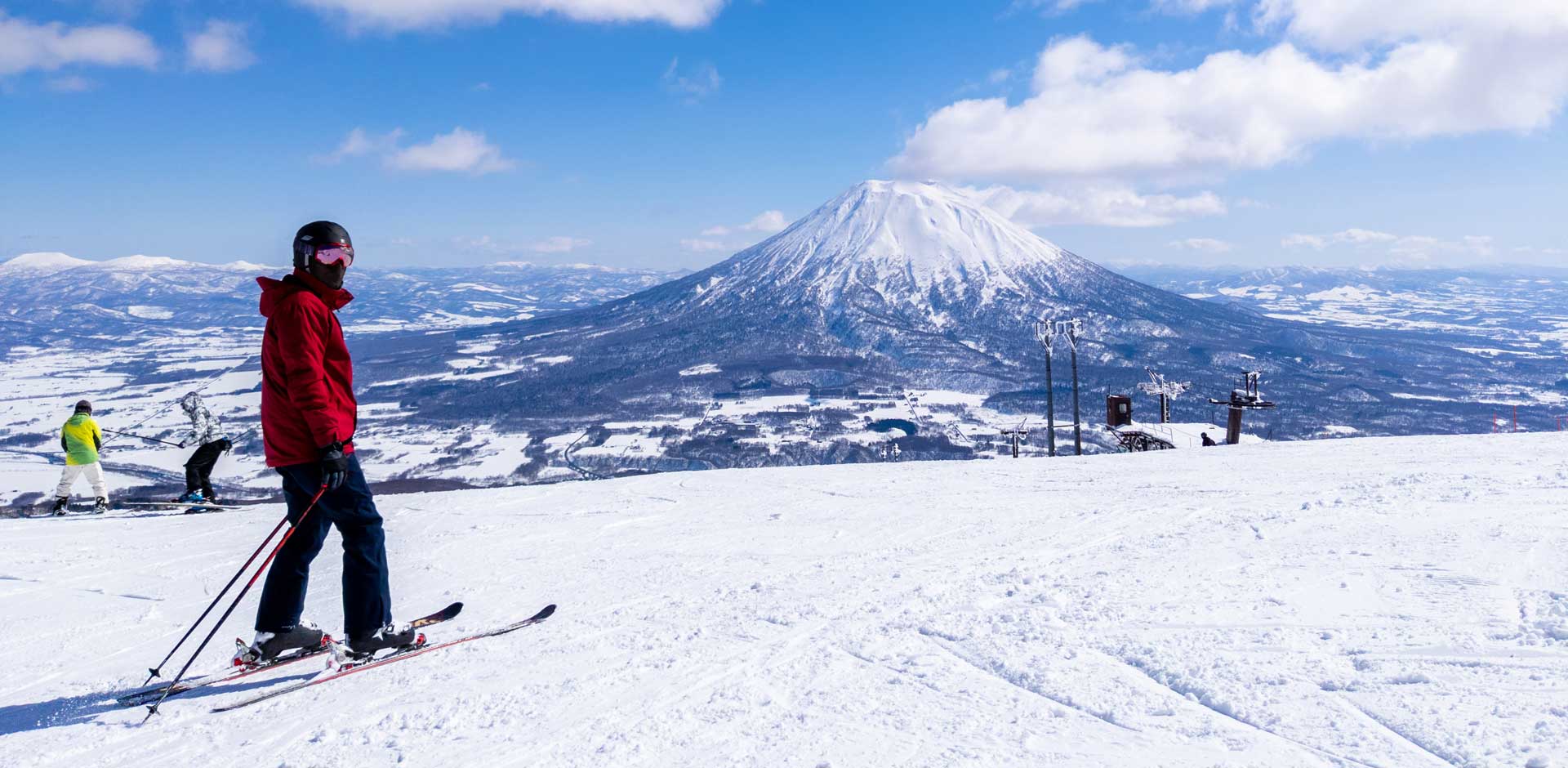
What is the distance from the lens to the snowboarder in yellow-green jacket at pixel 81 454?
1136cm

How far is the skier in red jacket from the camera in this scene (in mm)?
3861

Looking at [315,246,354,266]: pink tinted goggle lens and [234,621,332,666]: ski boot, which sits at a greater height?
[315,246,354,266]: pink tinted goggle lens

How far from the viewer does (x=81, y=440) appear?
11367 millimetres

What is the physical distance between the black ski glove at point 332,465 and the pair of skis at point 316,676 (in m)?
0.93

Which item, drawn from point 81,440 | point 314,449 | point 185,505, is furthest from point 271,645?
point 185,505

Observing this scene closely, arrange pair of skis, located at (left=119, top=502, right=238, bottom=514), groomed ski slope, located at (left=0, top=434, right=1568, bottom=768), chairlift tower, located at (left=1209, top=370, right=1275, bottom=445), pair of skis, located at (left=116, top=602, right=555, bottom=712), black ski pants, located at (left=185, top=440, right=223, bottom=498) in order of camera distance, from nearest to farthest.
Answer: groomed ski slope, located at (left=0, top=434, right=1568, bottom=768)
pair of skis, located at (left=116, top=602, right=555, bottom=712)
pair of skis, located at (left=119, top=502, right=238, bottom=514)
black ski pants, located at (left=185, top=440, right=223, bottom=498)
chairlift tower, located at (left=1209, top=370, right=1275, bottom=445)

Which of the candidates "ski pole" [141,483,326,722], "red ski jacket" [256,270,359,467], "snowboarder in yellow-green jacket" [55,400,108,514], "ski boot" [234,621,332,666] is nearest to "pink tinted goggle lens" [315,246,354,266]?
"red ski jacket" [256,270,359,467]

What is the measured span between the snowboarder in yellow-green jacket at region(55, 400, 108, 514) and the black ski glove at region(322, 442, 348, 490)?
1026 centimetres

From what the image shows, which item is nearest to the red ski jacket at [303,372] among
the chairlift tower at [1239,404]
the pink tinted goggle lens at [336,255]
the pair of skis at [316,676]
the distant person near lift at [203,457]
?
the pink tinted goggle lens at [336,255]

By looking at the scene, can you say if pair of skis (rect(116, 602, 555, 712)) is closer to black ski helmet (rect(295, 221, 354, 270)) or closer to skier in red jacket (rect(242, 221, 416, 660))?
skier in red jacket (rect(242, 221, 416, 660))

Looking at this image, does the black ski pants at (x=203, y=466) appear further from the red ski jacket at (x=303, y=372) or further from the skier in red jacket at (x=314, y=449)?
the red ski jacket at (x=303, y=372)

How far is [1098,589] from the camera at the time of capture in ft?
16.1

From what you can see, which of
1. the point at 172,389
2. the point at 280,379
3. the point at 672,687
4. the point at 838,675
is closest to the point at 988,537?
the point at 838,675

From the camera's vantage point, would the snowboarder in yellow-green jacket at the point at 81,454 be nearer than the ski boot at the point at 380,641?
No
